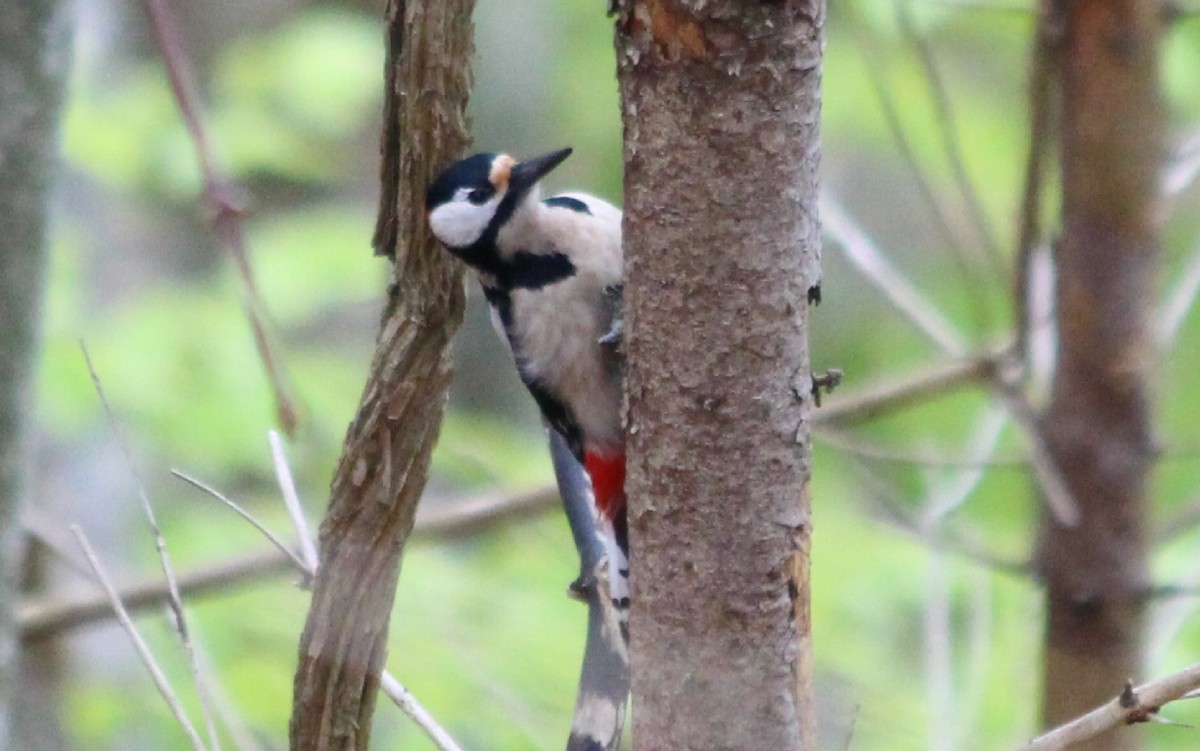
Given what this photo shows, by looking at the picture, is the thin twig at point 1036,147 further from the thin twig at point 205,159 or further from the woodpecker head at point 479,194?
the thin twig at point 205,159

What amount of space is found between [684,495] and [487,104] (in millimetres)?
6358

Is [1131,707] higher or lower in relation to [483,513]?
higher

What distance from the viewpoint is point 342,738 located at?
1.69m

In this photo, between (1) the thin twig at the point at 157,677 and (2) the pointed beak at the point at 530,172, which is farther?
(2) the pointed beak at the point at 530,172

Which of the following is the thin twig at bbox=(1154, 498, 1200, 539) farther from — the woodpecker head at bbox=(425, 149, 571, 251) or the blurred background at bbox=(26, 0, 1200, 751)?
the woodpecker head at bbox=(425, 149, 571, 251)

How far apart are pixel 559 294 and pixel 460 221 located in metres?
0.44

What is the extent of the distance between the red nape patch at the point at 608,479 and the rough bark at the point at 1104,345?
760 mm

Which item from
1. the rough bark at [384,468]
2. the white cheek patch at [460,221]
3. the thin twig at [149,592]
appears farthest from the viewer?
the thin twig at [149,592]

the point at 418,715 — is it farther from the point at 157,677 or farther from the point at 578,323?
the point at 578,323

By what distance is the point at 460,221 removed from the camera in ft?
6.95

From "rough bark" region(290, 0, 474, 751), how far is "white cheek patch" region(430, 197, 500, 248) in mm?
127

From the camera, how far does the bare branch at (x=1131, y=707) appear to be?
119 cm

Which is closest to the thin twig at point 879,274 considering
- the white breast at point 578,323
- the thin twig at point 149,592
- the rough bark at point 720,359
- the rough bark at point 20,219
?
the white breast at point 578,323

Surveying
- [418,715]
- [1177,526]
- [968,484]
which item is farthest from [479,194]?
[1177,526]
